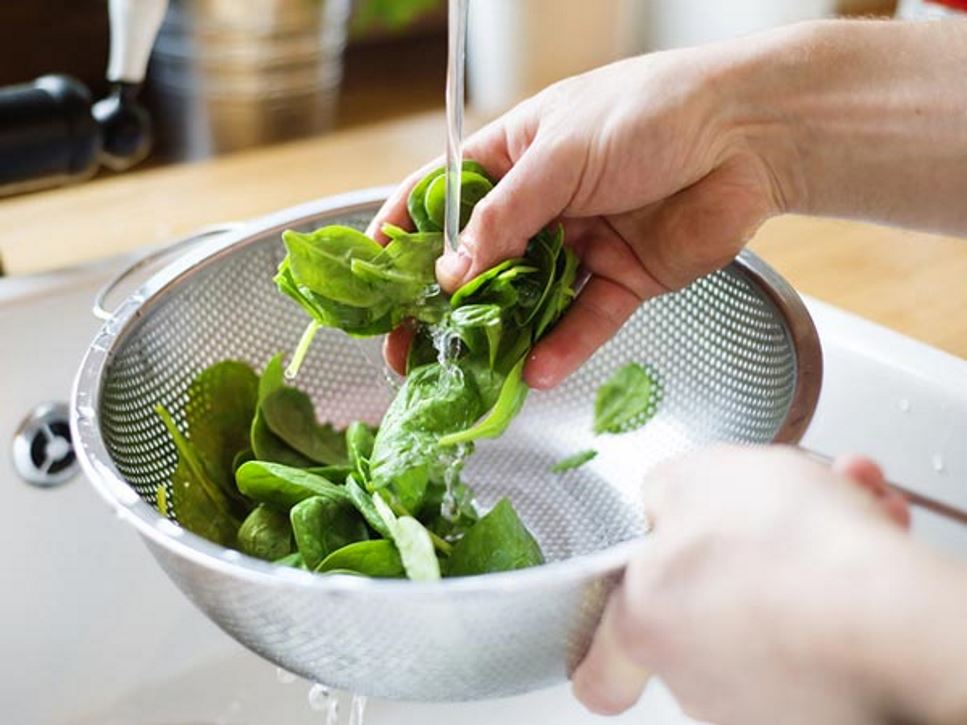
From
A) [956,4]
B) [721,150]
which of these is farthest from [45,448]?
[956,4]

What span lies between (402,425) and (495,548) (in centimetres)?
7

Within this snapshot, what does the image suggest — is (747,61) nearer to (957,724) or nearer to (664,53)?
(664,53)

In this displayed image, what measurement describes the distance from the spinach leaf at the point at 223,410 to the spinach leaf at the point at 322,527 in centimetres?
10

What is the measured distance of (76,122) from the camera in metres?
0.75

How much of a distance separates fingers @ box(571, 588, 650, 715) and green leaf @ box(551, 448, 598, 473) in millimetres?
250

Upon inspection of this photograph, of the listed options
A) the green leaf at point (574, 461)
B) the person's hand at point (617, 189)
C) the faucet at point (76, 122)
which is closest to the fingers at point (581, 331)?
the person's hand at point (617, 189)

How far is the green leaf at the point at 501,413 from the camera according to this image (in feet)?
1.91

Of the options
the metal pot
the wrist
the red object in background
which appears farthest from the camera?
the metal pot

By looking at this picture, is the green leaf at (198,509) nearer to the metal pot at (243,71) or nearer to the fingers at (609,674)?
the fingers at (609,674)

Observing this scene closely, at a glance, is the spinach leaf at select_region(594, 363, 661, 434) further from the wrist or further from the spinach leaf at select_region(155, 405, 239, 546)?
the wrist

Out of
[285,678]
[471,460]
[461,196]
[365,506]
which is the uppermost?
[461,196]

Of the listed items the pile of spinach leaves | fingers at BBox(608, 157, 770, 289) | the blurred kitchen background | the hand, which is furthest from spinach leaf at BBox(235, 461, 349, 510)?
the blurred kitchen background

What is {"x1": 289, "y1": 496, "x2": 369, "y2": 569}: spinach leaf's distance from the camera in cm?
55

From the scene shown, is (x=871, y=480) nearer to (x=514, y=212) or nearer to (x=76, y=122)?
(x=514, y=212)
